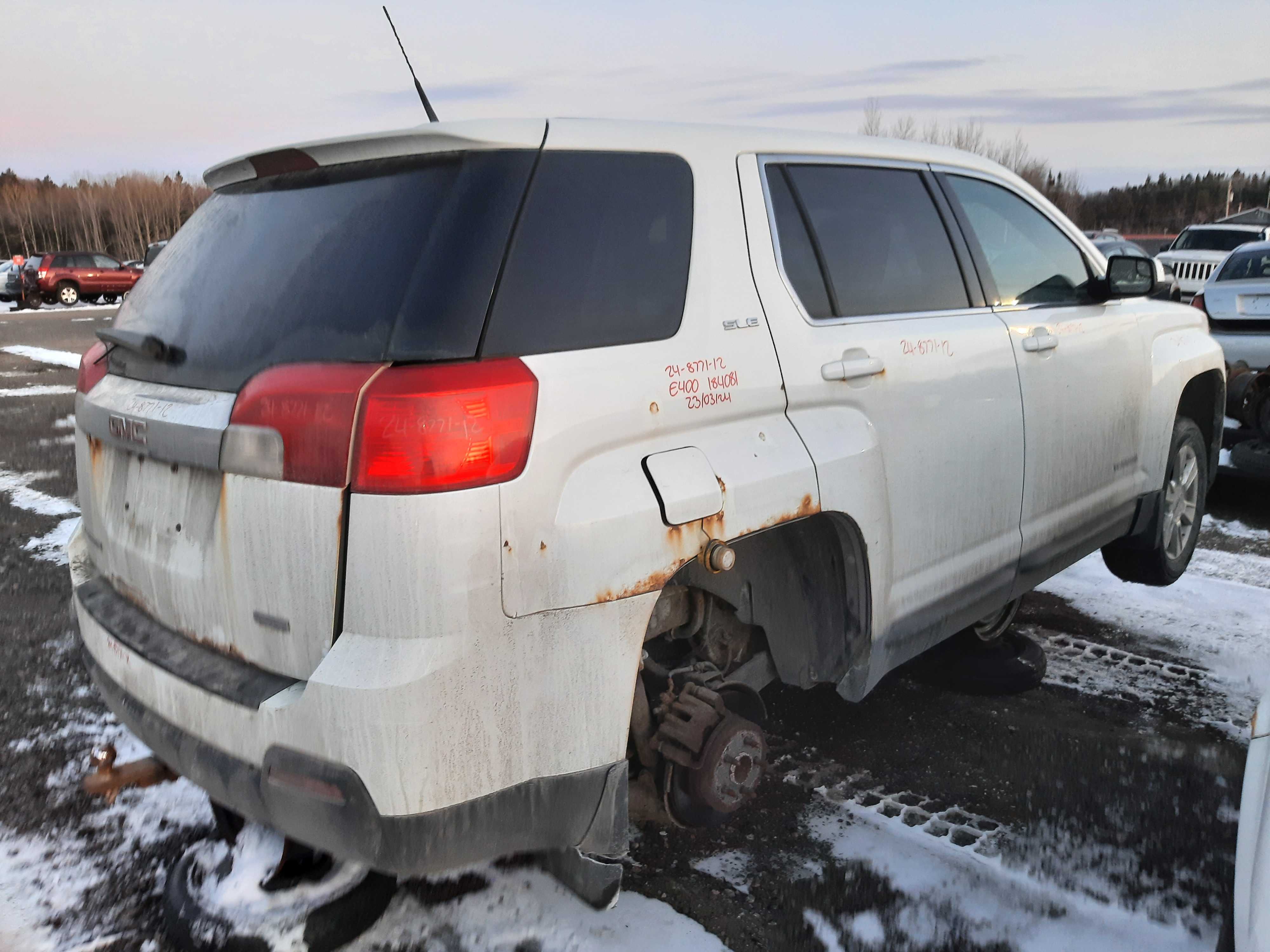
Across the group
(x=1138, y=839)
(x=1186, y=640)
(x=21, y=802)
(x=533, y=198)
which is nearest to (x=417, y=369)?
(x=533, y=198)

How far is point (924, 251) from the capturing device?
320 centimetres

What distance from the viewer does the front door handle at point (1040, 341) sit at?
3365 millimetres

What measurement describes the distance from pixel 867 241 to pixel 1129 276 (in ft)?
4.96

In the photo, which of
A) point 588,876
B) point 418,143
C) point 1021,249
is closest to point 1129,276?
point 1021,249

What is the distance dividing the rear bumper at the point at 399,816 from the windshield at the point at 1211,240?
847 inches

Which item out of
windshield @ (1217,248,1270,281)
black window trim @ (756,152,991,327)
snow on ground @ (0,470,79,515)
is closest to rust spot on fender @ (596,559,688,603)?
black window trim @ (756,152,991,327)

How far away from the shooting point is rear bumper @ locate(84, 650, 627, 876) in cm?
188

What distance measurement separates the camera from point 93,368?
268cm

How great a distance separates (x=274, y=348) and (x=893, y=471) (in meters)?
1.63

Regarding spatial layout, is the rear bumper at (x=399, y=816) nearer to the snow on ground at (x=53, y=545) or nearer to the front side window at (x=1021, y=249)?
the front side window at (x=1021, y=249)

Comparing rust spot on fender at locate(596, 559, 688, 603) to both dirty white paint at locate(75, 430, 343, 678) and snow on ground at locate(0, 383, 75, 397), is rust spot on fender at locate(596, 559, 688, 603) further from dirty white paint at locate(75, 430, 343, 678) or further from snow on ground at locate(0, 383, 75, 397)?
snow on ground at locate(0, 383, 75, 397)

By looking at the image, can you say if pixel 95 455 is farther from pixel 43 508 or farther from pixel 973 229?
pixel 43 508

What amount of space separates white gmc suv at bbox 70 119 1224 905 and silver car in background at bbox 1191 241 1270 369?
4.69 metres

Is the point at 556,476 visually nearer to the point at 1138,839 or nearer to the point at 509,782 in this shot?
the point at 509,782
